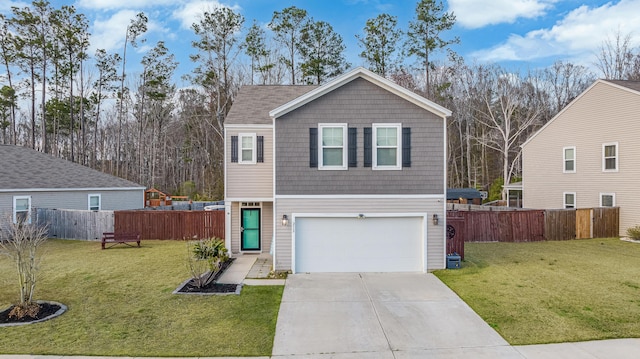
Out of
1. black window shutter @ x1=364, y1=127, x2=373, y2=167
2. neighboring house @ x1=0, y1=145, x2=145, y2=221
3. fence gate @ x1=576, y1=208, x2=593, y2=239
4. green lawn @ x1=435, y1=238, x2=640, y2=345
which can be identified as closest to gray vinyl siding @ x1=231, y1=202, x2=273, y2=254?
black window shutter @ x1=364, y1=127, x2=373, y2=167

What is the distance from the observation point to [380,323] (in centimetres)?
724

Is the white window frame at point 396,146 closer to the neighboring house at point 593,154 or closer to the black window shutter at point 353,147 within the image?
the black window shutter at point 353,147

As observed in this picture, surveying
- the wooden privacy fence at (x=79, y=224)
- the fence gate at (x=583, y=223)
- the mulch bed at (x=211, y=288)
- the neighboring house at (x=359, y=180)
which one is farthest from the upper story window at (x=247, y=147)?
the fence gate at (x=583, y=223)

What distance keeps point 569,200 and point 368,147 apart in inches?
609

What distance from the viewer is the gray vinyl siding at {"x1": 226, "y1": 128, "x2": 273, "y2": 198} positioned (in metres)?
13.2

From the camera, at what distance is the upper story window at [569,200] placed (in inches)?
784

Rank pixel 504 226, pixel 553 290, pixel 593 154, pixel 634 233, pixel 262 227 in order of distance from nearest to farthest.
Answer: pixel 553 290
pixel 262 227
pixel 634 233
pixel 504 226
pixel 593 154

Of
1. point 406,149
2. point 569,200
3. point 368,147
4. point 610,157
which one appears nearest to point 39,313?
point 368,147

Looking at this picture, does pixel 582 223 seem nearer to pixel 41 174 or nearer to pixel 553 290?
pixel 553 290

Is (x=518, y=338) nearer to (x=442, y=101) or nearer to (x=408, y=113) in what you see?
(x=408, y=113)

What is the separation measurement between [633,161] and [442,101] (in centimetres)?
1858

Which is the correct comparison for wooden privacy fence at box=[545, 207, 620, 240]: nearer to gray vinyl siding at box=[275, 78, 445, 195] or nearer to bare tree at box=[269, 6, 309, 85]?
gray vinyl siding at box=[275, 78, 445, 195]

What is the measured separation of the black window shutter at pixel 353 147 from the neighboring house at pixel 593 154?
1452 centimetres

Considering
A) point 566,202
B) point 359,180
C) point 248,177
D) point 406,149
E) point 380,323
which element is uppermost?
point 406,149
